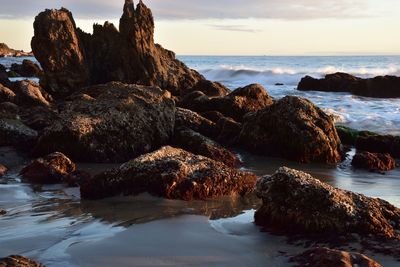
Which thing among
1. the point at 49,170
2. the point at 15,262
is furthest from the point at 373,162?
the point at 15,262

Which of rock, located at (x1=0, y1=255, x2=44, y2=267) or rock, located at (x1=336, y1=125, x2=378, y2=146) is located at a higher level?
rock, located at (x1=0, y1=255, x2=44, y2=267)

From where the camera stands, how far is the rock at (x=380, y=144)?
10.1 metres

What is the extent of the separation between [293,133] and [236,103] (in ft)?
11.4

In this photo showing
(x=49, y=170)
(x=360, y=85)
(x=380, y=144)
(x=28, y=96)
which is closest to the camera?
(x=49, y=170)

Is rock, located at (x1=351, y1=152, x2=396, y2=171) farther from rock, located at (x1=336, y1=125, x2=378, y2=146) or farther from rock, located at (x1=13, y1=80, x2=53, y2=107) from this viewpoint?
rock, located at (x1=13, y1=80, x2=53, y2=107)

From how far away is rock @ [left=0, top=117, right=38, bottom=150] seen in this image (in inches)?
364

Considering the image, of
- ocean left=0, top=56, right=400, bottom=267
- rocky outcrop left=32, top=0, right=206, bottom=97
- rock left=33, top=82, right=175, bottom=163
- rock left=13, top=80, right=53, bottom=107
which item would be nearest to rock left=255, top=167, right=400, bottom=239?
ocean left=0, top=56, right=400, bottom=267

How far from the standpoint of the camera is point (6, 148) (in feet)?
29.2

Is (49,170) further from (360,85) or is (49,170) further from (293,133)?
(360,85)

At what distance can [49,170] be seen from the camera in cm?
708

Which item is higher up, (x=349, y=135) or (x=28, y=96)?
(x=28, y=96)

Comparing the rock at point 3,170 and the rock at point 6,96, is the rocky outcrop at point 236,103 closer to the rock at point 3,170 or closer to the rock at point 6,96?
the rock at point 6,96

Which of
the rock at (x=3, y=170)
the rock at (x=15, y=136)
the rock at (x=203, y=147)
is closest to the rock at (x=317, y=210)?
the rock at (x=203, y=147)

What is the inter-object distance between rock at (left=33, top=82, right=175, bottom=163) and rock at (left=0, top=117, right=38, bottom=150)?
1.91 feet
